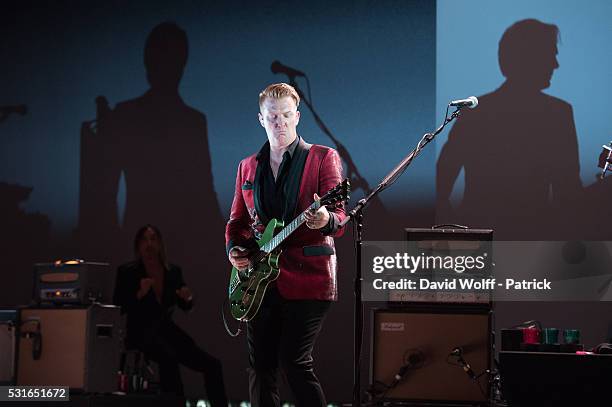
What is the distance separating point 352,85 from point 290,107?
2678 millimetres

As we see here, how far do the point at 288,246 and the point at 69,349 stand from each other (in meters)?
2.64

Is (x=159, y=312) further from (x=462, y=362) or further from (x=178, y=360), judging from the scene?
(x=462, y=362)

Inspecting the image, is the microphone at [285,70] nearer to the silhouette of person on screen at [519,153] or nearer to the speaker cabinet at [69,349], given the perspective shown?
the silhouette of person on screen at [519,153]

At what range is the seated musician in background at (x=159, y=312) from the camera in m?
5.77

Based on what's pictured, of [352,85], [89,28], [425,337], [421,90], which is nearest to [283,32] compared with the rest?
[352,85]

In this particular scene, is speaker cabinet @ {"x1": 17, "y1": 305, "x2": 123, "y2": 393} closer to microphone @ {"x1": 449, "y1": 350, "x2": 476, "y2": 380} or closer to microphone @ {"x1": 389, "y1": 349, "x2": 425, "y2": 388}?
microphone @ {"x1": 389, "y1": 349, "x2": 425, "y2": 388}

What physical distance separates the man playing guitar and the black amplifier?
7.64 feet

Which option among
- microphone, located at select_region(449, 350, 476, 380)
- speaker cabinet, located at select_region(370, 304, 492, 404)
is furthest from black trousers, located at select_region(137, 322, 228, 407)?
microphone, located at select_region(449, 350, 476, 380)

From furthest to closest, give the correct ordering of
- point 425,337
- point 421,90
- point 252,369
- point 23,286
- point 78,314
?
point 23,286, point 421,90, point 78,314, point 425,337, point 252,369

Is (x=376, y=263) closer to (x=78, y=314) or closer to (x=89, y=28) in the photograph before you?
(x=78, y=314)

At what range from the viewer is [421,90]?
6.08 meters

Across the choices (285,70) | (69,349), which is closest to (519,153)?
(285,70)

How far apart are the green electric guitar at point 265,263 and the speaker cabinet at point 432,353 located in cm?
129

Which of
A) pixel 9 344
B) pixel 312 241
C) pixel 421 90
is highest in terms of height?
pixel 421 90
